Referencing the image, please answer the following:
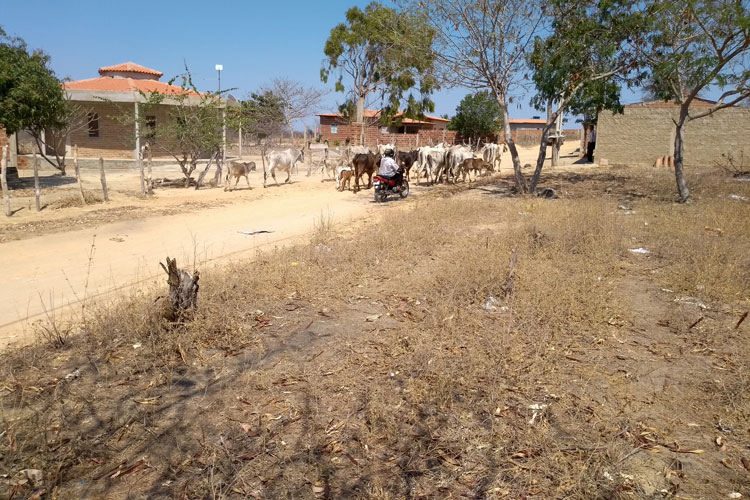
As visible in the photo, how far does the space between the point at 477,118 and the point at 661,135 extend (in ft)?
57.8

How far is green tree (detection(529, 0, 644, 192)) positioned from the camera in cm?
1186

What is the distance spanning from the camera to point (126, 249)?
8445 mm

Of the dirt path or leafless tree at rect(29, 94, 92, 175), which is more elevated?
leafless tree at rect(29, 94, 92, 175)

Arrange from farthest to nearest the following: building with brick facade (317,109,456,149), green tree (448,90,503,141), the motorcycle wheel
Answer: green tree (448,90,503,141)
building with brick facade (317,109,456,149)
the motorcycle wheel

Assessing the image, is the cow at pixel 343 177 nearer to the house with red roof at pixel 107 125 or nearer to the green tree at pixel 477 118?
the house with red roof at pixel 107 125

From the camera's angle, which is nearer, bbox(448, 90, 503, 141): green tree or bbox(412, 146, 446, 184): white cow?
bbox(412, 146, 446, 184): white cow

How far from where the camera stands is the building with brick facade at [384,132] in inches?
1112

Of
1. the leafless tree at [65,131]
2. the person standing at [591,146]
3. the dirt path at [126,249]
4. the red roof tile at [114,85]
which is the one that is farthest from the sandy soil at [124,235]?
the person standing at [591,146]

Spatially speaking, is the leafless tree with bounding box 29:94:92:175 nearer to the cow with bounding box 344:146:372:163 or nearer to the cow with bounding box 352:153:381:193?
the cow with bounding box 344:146:372:163

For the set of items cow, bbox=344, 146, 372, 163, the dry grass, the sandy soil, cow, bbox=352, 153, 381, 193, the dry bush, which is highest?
cow, bbox=344, 146, 372, 163

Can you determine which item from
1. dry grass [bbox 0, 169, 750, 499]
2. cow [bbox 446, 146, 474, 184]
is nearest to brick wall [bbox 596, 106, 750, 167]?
cow [bbox 446, 146, 474, 184]

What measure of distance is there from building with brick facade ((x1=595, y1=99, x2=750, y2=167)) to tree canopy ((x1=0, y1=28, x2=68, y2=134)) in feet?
68.9

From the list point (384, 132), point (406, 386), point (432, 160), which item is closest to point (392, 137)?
point (384, 132)

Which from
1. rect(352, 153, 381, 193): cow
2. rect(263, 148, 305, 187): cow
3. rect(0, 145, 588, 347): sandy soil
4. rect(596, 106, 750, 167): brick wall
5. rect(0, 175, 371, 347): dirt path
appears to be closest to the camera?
rect(0, 175, 371, 347): dirt path
